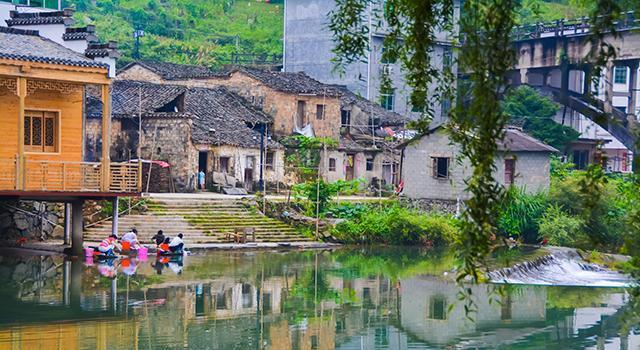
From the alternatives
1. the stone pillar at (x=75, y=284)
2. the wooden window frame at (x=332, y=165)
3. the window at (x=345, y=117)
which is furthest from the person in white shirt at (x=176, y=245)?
the window at (x=345, y=117)

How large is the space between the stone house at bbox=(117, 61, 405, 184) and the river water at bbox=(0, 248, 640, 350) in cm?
1774

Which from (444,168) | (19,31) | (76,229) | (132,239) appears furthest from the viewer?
(444,168)

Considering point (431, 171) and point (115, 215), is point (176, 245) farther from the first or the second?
point (431, 171)

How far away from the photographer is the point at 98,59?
3216 centimetres

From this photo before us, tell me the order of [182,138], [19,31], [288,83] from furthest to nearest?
[288,83] → [182,138] → [19,31]

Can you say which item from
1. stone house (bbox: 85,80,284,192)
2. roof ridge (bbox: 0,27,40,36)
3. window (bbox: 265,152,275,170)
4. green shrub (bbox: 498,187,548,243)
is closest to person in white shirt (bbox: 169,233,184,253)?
roof ridge (bbox: 0,27,40,36)

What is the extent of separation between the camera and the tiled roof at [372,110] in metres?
55.5

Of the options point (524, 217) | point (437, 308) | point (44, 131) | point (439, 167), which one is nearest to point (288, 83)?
point (439, 167)

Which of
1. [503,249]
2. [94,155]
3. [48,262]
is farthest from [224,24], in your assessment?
[48,262]

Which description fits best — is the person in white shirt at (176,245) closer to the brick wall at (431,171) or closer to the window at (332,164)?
the brick wall at (431,171)

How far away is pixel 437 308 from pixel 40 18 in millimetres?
14878

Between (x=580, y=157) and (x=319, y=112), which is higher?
(x=319, y=112)

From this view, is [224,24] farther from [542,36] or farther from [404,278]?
[404,278]

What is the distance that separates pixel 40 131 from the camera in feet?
102
